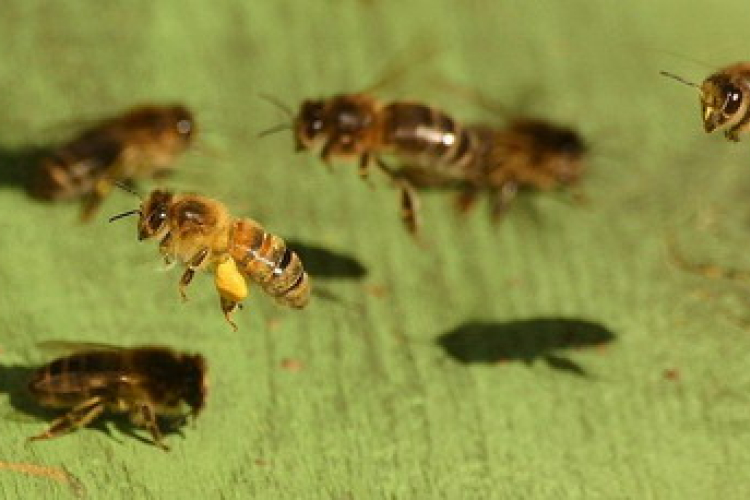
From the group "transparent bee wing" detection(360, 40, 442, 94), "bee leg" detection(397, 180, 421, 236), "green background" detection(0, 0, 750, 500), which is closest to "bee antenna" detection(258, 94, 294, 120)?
"green background" detection(0, 0, 750, 500)

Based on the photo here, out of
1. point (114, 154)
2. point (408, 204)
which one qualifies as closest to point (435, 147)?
point (408, 204)

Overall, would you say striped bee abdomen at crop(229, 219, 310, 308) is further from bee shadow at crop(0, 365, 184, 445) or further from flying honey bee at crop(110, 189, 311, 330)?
bee shadow at crop(0, 365, 184, 445)

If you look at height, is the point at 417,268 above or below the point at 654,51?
below

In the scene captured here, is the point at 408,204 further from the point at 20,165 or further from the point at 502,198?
the point at 20,165

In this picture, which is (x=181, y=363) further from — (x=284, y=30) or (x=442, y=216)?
(x=284, y=30)

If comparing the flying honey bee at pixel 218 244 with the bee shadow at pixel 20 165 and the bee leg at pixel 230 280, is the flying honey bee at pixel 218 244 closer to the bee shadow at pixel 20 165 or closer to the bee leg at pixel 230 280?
the bee leg at pixel 230 280

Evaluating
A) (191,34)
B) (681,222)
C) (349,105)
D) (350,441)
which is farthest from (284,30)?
(350,441)
